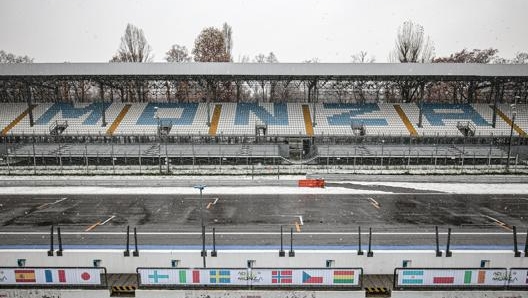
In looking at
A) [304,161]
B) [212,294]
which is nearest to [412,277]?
[212,294]

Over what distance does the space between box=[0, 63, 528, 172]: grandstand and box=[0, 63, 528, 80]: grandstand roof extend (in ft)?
0.40

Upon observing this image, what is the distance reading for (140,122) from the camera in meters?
40.9

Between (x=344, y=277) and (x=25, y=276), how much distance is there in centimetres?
1110

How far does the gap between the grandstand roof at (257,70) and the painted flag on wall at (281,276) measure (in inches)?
1173

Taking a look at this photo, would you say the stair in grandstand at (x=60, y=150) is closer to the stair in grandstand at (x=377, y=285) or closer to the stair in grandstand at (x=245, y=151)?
the stair in grandstand at (x=245, y=151)

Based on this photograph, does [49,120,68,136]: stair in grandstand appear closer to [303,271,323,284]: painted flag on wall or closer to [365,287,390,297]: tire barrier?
[303,271,323,284]: painted flag on wall

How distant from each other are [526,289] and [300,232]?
955cm

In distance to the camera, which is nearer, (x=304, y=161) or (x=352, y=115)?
(x=304, y=161)

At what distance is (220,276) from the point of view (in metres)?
10.6

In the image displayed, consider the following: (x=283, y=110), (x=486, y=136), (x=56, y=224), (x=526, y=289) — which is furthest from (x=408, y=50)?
(x=56, y=224)

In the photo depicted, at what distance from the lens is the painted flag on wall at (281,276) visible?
10562mm

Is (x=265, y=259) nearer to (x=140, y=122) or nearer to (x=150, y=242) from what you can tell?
(x=150, y=242)

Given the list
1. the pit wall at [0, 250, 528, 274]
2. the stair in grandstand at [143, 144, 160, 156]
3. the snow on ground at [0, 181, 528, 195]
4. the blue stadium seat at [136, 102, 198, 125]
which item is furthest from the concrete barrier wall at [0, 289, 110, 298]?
the blue stadium seat at [136, 102, 198, 125]

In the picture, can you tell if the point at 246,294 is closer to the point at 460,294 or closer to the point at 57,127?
the point at 460,294
